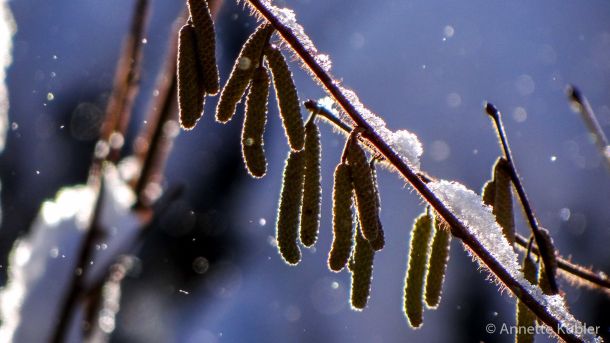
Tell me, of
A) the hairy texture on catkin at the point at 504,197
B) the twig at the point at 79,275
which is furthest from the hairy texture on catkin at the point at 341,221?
the twig at the point at 79,275

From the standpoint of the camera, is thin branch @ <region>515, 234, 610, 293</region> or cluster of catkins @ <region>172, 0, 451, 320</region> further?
thin branch @ <region>515, 234, 610, 293</region>

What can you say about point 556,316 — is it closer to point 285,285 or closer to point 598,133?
point 598,133

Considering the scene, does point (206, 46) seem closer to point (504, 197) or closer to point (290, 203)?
point (290, 203)

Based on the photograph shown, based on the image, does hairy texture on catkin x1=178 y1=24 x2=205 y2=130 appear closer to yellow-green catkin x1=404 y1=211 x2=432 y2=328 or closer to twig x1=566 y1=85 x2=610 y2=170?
yellow-green catkin x1=404 y1=211 x2=432 y2=328

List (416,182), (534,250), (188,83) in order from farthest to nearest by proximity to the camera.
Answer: (534,250)
(188,83)
(416,182)

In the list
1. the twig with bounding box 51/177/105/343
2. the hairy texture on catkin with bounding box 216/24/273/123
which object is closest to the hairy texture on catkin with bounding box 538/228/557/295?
the hairy texture on catkin with bounding box 216/24/273/123

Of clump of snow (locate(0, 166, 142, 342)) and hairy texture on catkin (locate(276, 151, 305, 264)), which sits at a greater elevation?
clump of snow (locate(0, 166, 142, 342))

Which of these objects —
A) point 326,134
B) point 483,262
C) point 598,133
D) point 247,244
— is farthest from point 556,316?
point 247,244

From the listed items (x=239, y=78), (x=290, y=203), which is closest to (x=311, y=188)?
(x=290, y=203)
